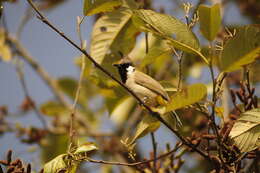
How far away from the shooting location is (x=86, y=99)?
546 centimetres

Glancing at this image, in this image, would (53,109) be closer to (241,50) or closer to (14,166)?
(14,166)

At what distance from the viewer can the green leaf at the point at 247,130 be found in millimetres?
1955

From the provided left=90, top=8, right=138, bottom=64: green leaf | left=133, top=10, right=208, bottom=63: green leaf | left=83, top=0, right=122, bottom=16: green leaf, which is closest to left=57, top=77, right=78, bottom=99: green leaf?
left=90, top=8, right=138, bottom=64: green leaf

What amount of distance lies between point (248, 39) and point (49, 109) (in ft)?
10.8

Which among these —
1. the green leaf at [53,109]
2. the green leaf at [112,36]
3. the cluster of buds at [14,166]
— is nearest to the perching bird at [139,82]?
the green leaf at [112,36]

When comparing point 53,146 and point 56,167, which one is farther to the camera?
point 53,146

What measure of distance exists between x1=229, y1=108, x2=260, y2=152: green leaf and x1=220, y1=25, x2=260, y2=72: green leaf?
0.32 metres

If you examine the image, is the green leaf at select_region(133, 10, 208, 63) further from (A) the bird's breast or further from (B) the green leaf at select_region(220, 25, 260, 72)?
(A) the bird's breast

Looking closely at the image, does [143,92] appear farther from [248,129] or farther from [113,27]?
[248,129]

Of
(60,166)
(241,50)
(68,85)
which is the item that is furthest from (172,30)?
(68,85)

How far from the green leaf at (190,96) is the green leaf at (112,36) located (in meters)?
0.96

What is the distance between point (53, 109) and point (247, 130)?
315 cm

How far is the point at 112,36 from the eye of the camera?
8.77ft

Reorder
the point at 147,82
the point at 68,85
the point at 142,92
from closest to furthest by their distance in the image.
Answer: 1. the point at 147,82
2. the point at 142,92
3. the point at 68,85
